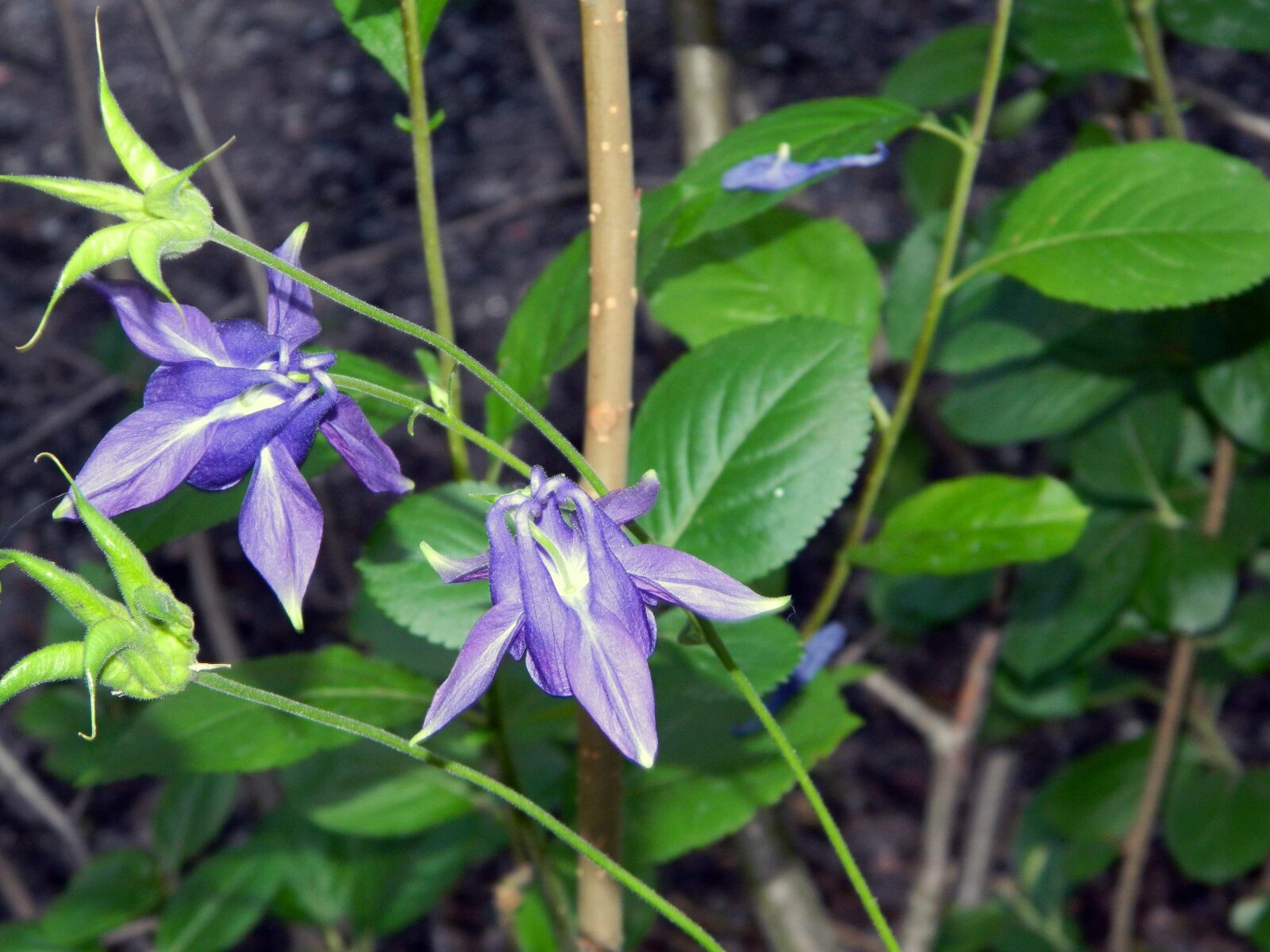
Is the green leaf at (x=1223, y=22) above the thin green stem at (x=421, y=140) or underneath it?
underneath

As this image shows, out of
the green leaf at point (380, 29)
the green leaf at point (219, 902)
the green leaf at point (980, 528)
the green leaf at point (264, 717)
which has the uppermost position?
the green leaf at point (380, 29)

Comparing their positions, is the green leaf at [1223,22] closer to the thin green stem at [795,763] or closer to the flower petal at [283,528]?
the thin green stem at [795,763]

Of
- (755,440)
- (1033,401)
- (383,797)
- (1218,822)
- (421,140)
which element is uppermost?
(421,140)

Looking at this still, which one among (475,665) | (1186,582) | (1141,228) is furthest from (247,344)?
(1186,582)

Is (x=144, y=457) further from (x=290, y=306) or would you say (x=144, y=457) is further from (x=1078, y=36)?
(x=1078, y=36)

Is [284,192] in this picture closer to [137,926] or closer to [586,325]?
[137,926]

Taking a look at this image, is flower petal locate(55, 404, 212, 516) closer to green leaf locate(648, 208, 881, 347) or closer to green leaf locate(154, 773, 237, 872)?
green leaf locate(648, 208, 881, 347)

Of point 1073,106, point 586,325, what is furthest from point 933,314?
point 1073,106

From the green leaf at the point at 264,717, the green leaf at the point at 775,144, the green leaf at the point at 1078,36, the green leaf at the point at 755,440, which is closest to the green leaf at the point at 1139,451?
the green leaf at the point at 1078,36
